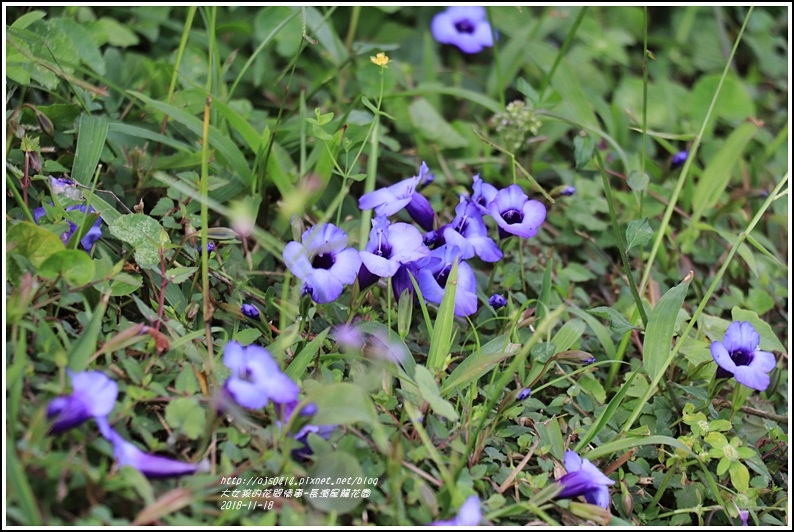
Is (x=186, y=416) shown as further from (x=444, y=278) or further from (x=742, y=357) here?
(x=742, y=357)

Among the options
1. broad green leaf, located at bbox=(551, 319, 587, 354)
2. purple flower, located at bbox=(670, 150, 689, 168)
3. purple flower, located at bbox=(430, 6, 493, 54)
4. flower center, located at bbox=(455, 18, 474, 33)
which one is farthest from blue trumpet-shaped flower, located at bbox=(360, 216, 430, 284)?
flower center, located at bbox=(455, 18, 474, 33)

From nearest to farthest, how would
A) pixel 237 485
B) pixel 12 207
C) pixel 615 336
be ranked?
1. pixel 237 485
2. pixel 12 207
3. pixel 615 336

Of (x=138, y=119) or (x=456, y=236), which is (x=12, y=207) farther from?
(x=456, y=236)

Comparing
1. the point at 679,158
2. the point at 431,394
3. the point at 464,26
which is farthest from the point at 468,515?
the point at 464,26

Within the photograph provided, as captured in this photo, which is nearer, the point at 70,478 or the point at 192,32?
the point at 70,478

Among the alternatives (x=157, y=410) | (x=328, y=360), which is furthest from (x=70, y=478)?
(x=328, y=360)

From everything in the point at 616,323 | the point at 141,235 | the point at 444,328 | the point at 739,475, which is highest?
the point at 141,235
